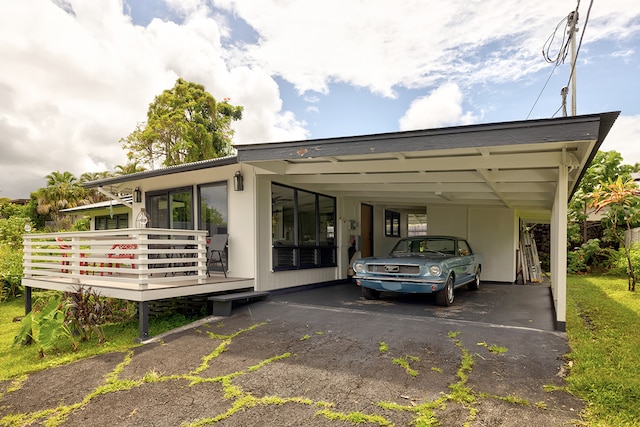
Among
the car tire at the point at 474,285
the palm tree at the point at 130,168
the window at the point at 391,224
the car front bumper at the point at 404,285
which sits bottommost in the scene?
the car tire at the point at 474,285

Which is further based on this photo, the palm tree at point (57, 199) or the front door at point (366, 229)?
the palm tree at point (57, 199)

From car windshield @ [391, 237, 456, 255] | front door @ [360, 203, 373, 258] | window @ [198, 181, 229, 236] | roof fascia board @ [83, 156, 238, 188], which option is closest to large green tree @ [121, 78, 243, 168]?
roof fascia board @ [83, 156, 238, 188]

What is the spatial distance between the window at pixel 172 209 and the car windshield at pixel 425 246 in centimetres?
476

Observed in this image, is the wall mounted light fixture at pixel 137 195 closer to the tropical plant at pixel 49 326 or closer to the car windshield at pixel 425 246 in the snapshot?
the tropical plant at pixel 49 326

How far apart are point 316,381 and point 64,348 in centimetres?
437

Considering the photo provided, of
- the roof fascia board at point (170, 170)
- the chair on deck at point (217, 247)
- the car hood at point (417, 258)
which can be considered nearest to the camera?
the roof fascia board at point (170, 170)

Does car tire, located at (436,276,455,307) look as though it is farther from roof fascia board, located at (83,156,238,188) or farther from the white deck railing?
roof fascia board, located at (83,156,238,188)

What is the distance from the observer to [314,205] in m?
9.30

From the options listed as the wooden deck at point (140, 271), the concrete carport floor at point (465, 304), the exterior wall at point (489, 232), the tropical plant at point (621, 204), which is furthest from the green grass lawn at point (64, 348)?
the tropical plant at point (621, 204)

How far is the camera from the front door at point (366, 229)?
1193cm

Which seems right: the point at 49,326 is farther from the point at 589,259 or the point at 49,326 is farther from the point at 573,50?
the point at 589,259

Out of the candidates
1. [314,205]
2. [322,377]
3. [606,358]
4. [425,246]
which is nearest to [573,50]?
[425,246]

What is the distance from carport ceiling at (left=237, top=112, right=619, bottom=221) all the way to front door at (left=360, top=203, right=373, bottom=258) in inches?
113

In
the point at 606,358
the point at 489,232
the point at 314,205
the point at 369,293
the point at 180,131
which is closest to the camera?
the point at 606,358
